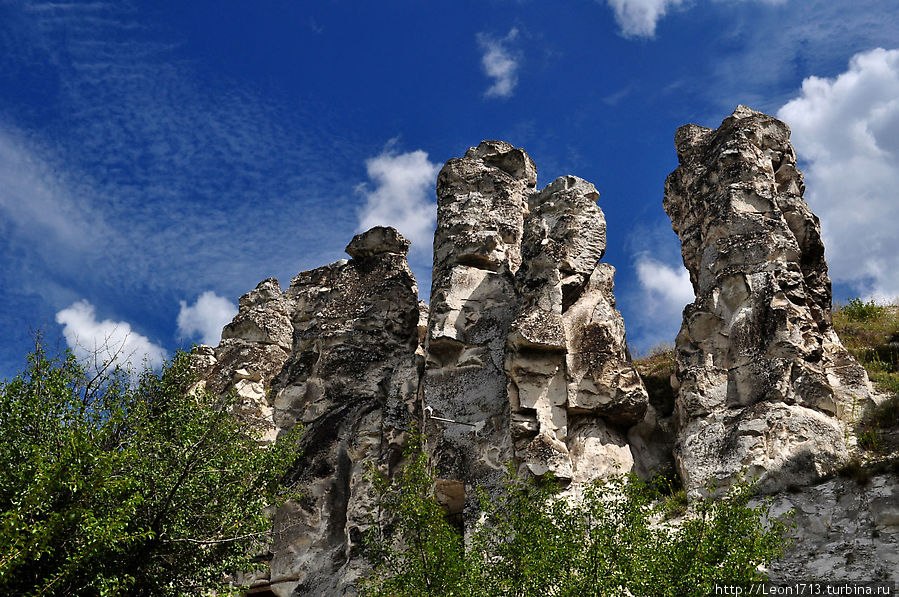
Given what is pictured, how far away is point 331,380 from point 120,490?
9303 millimetres

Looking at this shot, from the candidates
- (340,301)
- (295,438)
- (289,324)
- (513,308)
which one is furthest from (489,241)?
(289,324)

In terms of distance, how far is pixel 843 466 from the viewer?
17000 millimetres

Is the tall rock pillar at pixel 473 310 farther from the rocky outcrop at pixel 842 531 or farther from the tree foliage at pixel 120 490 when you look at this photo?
the rocky outcrop at pixel 842 531

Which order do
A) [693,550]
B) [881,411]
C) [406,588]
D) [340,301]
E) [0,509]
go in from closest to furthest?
[693,550], [406,588], [0,509], [881,411], [340,301]

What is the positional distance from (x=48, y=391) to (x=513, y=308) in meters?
11.0

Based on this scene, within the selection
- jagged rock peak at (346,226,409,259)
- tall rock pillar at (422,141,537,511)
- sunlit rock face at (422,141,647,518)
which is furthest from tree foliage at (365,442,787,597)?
jagged rock peak at (346,226,409,259)

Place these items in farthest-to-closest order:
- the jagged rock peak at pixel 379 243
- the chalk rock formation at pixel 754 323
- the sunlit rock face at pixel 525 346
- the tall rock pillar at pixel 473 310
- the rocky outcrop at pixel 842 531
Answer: the jagged rock peak at pixel 379 243 < the tall rock pillar at pixel 473 310 < the sunlit rock face at pixel 525 346 < the chalk rock formation at pixel 754 323 < the rocky outcrop at pixel 842 531

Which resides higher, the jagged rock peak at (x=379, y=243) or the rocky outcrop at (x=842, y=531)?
the jagged rock peak at (x=379, y=243)

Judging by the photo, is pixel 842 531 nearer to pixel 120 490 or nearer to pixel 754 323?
pixel 754 323

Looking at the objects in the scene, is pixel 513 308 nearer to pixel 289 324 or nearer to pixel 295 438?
pixel 295 438

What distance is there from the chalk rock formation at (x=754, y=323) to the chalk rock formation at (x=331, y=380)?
7.31 metres

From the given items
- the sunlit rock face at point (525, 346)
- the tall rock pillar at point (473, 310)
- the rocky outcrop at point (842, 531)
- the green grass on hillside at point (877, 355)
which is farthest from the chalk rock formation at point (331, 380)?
the green grass on hillside at point (877, 355)

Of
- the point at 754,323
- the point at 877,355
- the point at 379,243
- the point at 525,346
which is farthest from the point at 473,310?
the point at 877,355

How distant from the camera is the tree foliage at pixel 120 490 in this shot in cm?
1573
